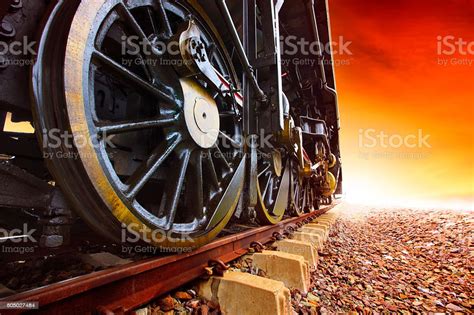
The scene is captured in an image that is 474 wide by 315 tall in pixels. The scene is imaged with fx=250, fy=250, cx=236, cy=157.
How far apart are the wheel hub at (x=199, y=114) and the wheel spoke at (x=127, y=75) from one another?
11 centimetres

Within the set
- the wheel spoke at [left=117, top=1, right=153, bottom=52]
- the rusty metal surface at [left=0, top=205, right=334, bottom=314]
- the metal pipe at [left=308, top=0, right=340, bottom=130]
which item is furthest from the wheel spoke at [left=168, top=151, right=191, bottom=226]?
the metal pipe at [left=308, top=0, right=340, bottom=130]

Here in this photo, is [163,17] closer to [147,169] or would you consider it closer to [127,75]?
[127,75]

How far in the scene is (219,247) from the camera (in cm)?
161

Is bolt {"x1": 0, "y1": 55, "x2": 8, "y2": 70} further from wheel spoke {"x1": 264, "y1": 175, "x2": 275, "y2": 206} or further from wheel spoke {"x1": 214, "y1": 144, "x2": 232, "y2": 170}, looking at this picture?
wheel spoke {"x1": 264, "y1": 175, "x2": 275, "y2": 206}

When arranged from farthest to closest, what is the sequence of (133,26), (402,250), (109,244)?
(402,250) < (109,244) < (133,26)

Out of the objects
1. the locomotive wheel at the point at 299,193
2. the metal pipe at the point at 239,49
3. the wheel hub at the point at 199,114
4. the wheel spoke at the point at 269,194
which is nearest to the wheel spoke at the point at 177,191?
the wheel hub at the point at 199,114

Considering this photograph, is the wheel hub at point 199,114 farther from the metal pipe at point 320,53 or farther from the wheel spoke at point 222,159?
the metal pipe at point 320,53

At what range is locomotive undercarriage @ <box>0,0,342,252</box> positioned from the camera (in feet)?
2.95

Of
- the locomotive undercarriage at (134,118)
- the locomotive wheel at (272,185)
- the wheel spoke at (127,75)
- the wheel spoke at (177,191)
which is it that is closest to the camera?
the locomotive undercarriage at (134,118)

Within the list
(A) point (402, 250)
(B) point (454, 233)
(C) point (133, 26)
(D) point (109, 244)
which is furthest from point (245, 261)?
(B) point (454, 233)

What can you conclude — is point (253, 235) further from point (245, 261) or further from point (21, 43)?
point (21, 43)

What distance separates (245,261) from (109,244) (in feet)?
3.02

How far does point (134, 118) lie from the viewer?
63.0 inches

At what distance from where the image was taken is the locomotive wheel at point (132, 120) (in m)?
0.90
